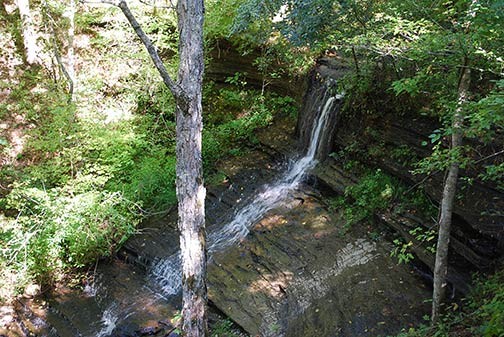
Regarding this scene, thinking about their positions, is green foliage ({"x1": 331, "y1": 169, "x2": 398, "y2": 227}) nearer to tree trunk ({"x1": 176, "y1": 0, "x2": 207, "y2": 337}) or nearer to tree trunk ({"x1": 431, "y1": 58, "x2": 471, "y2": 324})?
tree trunk ({"x1": 431, "y1": 58, "x2": 471, "y2": 324})

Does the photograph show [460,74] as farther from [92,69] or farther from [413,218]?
[92,69]

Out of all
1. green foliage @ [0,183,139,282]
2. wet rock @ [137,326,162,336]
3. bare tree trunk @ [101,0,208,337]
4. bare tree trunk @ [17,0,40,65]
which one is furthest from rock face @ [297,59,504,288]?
bare tree trunk @ [17,0,40,65]

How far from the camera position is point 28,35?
38.6ft

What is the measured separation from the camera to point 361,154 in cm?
797

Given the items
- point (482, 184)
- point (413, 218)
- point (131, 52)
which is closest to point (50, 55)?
point (131, 52)

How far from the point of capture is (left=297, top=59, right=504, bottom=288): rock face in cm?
570

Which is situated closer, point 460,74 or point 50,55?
point 460,74

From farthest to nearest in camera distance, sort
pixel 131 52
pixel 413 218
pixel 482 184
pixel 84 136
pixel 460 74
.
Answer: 1. pixel 131 52
2. pixel 84 136
3. pixel 413 218
4. pixel 482 184
5. pixel 460 74

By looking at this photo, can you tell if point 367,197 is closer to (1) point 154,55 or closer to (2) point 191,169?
(2) point 191,169

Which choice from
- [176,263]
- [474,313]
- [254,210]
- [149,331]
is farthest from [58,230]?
[474,313]

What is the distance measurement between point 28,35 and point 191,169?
387 inches

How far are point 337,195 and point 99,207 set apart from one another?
4696mm

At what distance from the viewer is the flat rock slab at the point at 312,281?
5.80 meters

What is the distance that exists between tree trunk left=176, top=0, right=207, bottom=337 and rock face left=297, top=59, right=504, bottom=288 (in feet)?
9.23
